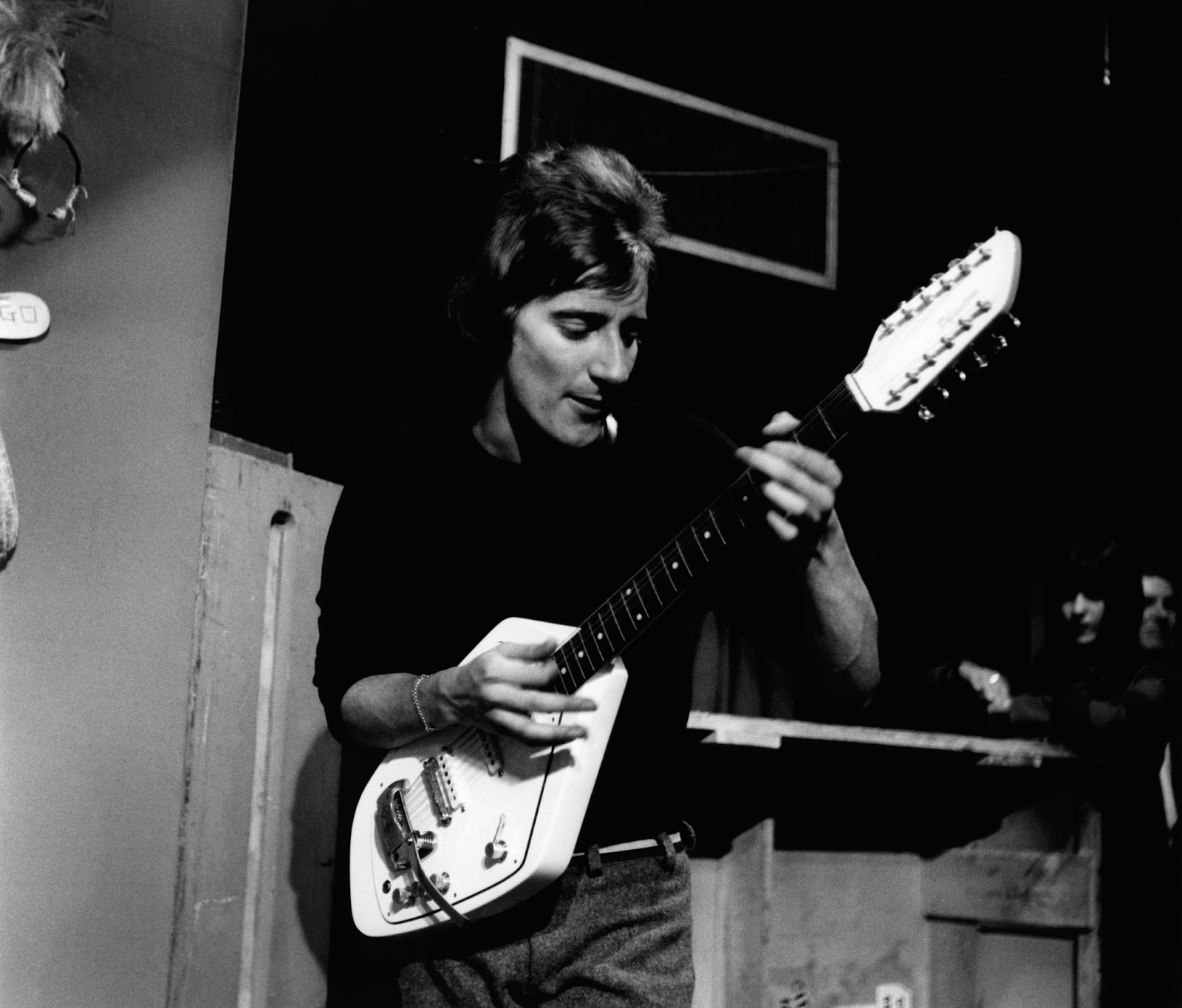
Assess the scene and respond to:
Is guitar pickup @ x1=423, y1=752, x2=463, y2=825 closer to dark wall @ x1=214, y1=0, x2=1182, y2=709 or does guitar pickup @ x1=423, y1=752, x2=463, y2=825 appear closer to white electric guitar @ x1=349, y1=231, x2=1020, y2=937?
white electric guitar @ x1=349, y1=231, x2=1020, y2=937

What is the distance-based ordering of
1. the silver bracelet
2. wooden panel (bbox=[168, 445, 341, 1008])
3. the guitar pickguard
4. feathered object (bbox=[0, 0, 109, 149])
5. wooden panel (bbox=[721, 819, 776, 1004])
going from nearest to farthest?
the guitar pickguard → the silver bracelet → feathered object (bbox=[0, 0, 109, 149]) → wooden panel (bbox=[168, 445, 341, 1008]) → wooden panel (bbox=[721, 819, 776, 1004])

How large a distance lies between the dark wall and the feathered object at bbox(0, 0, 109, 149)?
0.34 metres

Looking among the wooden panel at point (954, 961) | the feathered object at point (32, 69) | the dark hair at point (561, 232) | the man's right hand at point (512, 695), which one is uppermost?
the feathered object at point (32, 69)

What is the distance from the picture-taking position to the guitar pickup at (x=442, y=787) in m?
1.52

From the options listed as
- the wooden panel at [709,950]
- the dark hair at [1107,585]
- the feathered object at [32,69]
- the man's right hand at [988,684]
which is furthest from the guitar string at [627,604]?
the dark hair at [1107,585]

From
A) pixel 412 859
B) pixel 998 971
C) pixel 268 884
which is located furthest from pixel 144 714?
pixel 998 971

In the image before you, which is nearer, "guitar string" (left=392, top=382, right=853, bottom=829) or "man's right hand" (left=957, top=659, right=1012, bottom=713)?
"guitar string" (left=392, top=382, right=853, bottom=829)

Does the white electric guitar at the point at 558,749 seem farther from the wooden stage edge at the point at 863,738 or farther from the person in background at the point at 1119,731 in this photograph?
the person in background at the point at 1119,731

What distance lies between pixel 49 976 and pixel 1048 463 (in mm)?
2909

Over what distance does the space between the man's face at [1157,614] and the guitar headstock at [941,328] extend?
2069 millimetres

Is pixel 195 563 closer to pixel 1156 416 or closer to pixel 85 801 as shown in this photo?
pixel 85 801

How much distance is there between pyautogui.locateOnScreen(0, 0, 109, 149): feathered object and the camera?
6.22 feet

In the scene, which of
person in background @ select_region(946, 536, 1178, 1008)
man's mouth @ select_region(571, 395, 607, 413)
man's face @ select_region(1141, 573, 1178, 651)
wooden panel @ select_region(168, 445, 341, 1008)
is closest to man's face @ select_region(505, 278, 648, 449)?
man's mouth @ select_region(571, 395, 607, 413)

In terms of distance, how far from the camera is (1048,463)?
141 inches
